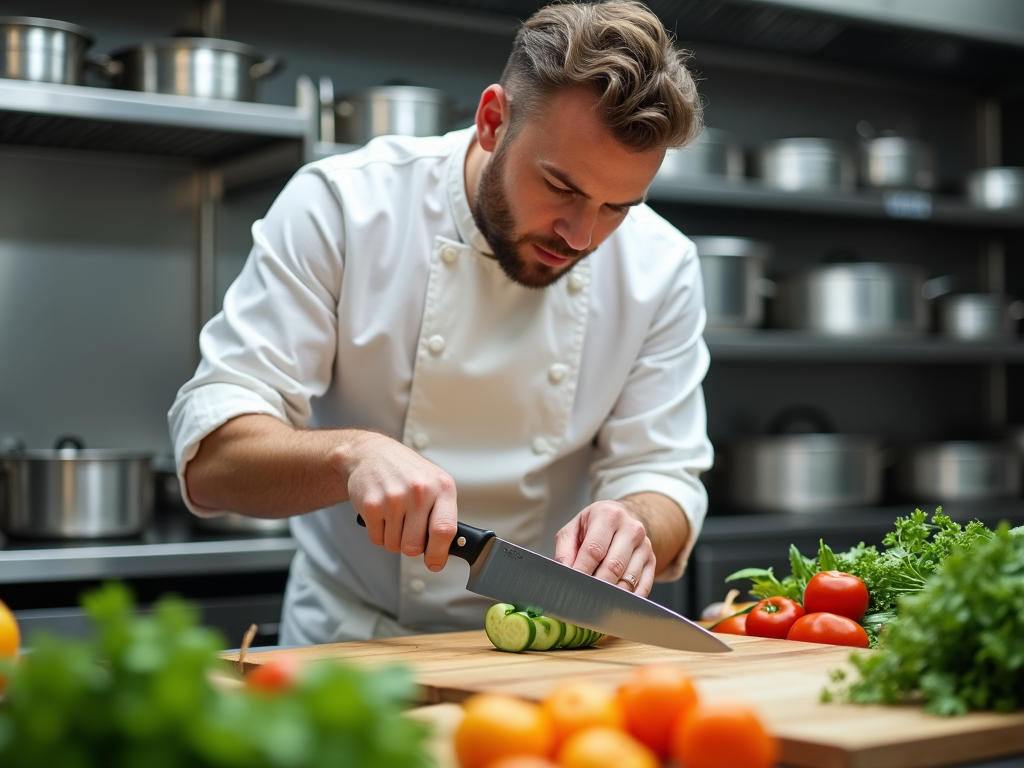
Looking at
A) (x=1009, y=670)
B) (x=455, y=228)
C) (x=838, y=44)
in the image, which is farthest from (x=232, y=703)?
(x=838, y=44)

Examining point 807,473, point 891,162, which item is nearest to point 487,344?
point 807,473

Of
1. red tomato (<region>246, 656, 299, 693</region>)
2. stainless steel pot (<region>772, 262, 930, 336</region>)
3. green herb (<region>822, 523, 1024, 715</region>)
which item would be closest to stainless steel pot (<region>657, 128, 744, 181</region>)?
stainless steel pot (<region>772, 262, 930, 336</region>)

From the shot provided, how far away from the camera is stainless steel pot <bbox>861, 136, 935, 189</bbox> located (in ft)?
9.91

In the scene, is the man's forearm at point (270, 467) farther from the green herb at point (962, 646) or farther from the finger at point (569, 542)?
the green herb at point (962, 646)

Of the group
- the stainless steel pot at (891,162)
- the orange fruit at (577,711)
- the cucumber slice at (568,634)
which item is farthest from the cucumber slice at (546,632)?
the stainless steel pot at (891,162)

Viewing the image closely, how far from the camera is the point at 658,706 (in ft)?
2.53

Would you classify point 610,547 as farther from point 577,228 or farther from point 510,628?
point 577,228

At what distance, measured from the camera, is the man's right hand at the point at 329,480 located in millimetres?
1189

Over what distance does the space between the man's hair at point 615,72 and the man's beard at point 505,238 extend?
7cm

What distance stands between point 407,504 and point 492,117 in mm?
548

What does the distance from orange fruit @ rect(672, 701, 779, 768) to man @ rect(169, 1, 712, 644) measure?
623 mm

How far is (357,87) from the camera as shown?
279cm

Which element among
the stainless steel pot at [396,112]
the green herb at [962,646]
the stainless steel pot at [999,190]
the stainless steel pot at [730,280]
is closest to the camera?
the green herb at [962,646]

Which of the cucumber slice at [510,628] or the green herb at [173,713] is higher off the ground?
the green herb at [173,713]
